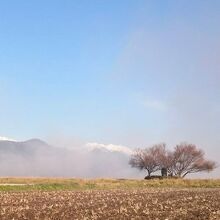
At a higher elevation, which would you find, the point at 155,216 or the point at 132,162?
the point at 132,162

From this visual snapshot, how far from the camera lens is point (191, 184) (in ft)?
276

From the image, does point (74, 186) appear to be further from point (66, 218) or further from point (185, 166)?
point (185, 166)

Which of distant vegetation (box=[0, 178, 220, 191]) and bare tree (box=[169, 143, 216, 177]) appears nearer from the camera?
distant vegetation (box=[0, 178, 220, 191])

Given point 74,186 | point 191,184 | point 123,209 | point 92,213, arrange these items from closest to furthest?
point 92,213, point 123,209, point 74,186, point 191,184

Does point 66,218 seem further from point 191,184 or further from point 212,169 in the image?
point 212,169

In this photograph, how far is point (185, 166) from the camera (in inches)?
5064

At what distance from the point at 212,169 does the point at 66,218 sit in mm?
106511

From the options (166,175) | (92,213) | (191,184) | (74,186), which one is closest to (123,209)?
(92,213)

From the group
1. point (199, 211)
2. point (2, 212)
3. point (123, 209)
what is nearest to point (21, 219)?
point (2, 212)

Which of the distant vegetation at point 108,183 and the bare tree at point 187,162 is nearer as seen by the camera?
the distant vegetation at point 108,183

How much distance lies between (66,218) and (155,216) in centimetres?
466

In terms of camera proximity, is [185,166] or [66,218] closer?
[66,218]

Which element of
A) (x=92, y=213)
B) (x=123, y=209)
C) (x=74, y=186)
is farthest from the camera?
(x=74, y=186)

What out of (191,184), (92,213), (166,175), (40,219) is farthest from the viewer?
(166,175)
